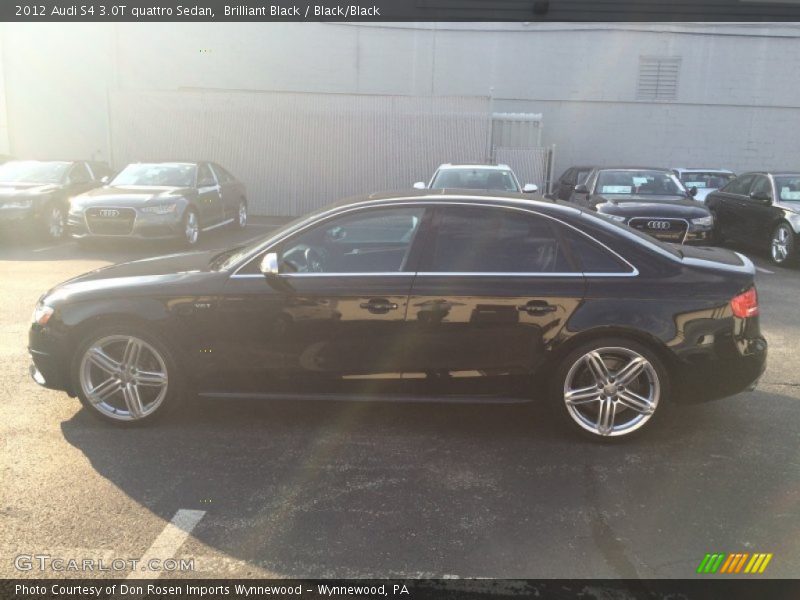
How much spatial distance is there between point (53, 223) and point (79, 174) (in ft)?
5.85

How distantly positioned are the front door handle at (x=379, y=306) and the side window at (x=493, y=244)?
0.99 ft

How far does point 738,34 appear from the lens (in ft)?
64.6

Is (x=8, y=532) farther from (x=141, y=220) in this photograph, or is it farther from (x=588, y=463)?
(x=141, y=220)

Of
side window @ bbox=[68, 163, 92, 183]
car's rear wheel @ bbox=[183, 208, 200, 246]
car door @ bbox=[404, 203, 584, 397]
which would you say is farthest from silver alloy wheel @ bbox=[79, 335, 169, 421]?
side window @ bbox=[68, 163, 92, 183]

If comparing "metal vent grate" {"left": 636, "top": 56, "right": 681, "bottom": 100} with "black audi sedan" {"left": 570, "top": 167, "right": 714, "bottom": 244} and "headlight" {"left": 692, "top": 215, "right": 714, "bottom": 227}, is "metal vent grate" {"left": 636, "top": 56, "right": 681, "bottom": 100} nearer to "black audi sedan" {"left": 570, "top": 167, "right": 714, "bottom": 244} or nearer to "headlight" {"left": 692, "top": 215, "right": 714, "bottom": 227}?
"black audi sedan" {"left": 570, "top": 167, "right": 714, "bottom": 244}

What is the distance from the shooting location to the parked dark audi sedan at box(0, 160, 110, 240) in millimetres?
11883

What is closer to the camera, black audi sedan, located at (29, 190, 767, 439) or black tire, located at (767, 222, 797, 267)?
black audi sedan, located at (29, 190, 767, 439)

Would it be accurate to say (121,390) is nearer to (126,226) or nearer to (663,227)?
(126,226)

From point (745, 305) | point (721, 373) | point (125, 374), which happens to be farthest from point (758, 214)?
point (125, 374)

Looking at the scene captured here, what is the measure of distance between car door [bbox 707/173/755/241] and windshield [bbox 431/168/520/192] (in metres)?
4.29

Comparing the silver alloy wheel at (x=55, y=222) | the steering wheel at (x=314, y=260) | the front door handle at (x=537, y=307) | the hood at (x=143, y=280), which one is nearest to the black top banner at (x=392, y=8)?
the silver alloy wheel at (x=55, y=222)

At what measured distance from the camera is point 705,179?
55.0 ft

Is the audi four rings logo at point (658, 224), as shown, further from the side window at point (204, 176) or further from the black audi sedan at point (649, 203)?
the side window at point (204, 176)

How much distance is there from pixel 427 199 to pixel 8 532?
2.87m
